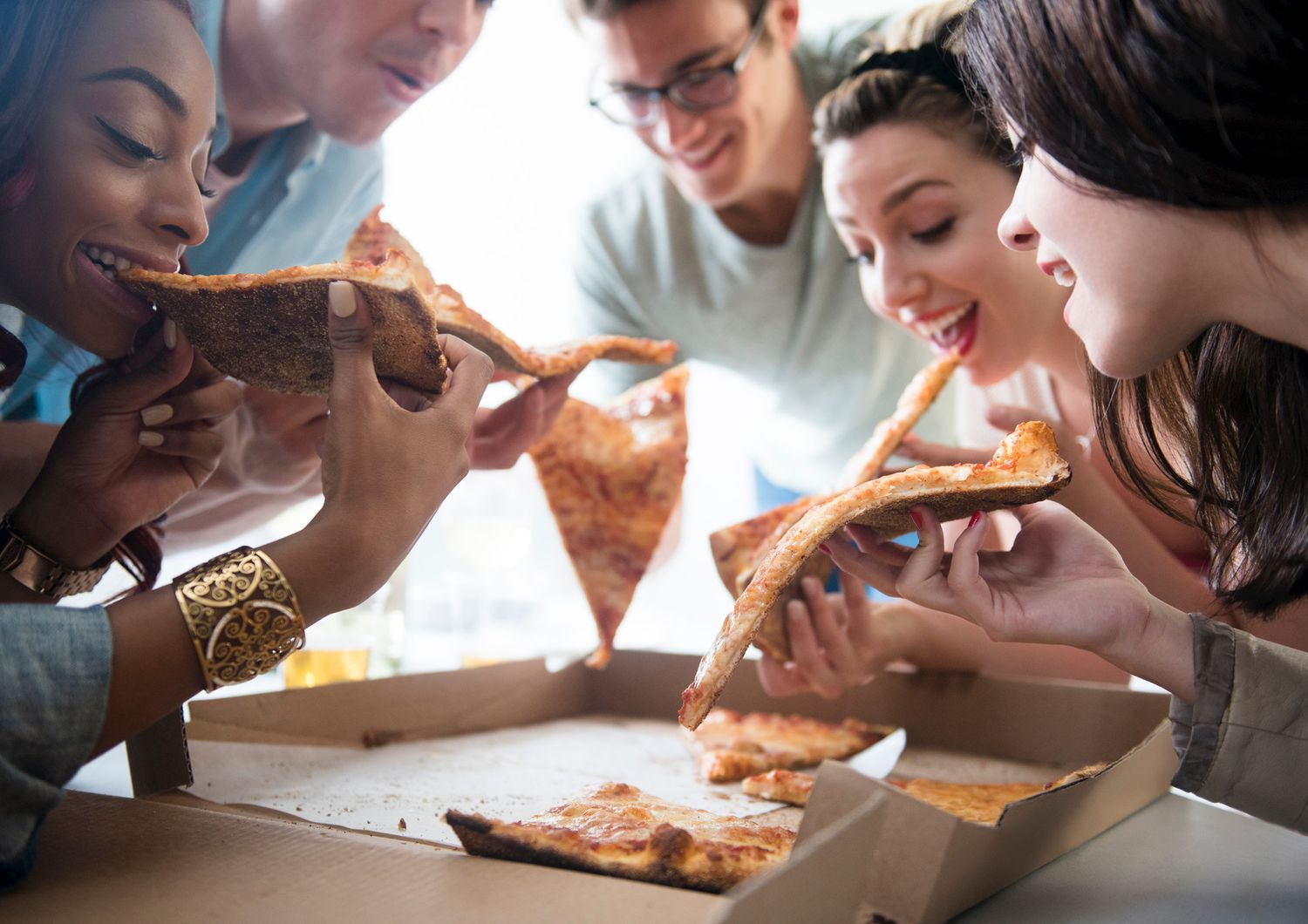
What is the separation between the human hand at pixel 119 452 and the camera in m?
1.11

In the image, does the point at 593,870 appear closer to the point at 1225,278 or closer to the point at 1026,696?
the point at 1225,278

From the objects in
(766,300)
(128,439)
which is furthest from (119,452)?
(766,300)

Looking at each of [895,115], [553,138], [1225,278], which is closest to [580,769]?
[1225,278]

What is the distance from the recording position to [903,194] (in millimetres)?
1601

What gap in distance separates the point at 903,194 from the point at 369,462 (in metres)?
→ 1.03

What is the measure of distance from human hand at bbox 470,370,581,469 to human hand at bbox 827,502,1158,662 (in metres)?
0.57

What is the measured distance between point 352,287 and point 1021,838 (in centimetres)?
75

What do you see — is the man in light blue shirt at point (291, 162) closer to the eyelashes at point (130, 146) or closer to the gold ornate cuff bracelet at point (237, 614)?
the eyelashes at point (130, 146)

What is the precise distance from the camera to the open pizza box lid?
74cm

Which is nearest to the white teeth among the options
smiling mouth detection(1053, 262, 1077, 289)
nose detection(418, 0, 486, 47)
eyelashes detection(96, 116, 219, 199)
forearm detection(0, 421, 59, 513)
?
smiling mouth detection(1053, 262, 1077, 289)

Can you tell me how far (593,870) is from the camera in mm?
844

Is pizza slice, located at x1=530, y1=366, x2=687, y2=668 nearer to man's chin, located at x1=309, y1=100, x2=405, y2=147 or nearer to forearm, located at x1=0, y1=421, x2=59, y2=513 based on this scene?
man's chin, located at x1=309, y1=100, x2=405, y2=147

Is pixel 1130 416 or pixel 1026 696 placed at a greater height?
pixel 1130 416

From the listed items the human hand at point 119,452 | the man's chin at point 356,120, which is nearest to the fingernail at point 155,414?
the human hand at point 119,452
